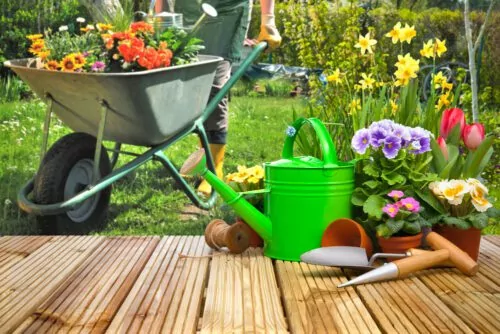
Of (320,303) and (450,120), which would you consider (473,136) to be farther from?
(320,303)

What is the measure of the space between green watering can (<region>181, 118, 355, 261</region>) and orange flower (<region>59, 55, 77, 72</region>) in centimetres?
90

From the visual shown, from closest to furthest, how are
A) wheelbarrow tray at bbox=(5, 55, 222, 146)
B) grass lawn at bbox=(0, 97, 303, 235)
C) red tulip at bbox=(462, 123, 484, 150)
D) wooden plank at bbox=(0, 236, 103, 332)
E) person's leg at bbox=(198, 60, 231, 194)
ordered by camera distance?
wooden plank at bbox=(0, 236, 103, 332) < red tulip at bbox=(462, 123, 484, 150) < wheelbarrow tray at bbox=(5, 55, 222, 146) < grass lawn at bbox=(0, 97, 303, 235) < person's leg at bbox=(198, 60, 231, 194)

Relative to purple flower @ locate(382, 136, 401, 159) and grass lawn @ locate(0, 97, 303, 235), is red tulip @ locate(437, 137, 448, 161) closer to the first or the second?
purple flower @ locate(382, 136, 401, 159)

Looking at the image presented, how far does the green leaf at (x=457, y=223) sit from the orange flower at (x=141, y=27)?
1296 millimetres

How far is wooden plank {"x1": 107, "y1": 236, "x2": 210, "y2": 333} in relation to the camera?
1.22 meters

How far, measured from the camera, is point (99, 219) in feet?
9.05

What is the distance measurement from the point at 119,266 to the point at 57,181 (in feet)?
2.91

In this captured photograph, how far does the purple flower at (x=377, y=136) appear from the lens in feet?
5.63

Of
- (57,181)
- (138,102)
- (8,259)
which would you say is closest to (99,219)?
(57,181)

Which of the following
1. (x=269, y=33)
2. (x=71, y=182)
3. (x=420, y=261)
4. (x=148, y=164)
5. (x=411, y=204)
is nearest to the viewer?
(x=420, y=261)

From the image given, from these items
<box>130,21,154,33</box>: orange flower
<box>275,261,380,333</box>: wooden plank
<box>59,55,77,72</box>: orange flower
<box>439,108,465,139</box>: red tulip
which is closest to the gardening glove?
<box>130,21,154,33</box>: orange flower

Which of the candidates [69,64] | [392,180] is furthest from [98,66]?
[392,180]

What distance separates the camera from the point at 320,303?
1.34 meters

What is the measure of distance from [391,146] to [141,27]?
3.75 feet
